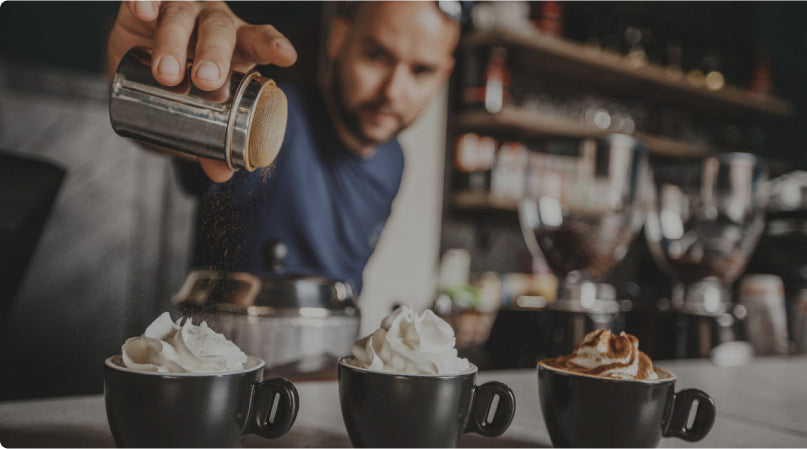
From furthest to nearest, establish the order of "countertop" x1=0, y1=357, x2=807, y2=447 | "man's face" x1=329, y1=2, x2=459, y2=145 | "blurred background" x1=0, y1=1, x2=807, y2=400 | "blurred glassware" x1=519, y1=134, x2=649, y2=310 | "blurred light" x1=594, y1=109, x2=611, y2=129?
"blurred light" x1=594, y1=109, x2=611, y2=129 < "man's face" x1=329, y1=2, x2=459, y2=145 < "blurred background" x1=0, y1=1, x2=807, y2=400 < "blurred glassware" x1=519, y1=134, x2=649, y2=310 < "countertop" x1=0, y1=357, x2=807, y2=447

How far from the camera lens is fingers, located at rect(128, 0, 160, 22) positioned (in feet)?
2.15

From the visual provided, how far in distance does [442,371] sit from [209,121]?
30cm

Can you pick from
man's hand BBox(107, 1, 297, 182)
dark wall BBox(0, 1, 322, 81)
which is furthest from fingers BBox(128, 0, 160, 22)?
dark wall BBox(0, 1, 322, 81)

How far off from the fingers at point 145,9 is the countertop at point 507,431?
42 cm

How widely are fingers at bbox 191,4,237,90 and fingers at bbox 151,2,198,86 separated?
0.01 metres

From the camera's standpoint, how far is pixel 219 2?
701 millimetres

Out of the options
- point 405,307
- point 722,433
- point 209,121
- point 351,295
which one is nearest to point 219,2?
point 209,121

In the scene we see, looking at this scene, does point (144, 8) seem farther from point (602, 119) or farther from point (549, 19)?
point (602, 119)

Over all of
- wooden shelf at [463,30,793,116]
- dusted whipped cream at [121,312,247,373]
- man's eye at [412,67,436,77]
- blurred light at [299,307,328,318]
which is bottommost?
blurred light at [299,307,328,318]

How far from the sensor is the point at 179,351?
534 millimetres

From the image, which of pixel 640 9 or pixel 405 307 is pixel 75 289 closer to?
pixel 405 307

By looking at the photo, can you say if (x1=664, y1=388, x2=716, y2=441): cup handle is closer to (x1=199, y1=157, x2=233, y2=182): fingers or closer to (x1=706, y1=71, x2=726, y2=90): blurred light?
(x1=199, y1=157, x2=233, y2=182): fingers

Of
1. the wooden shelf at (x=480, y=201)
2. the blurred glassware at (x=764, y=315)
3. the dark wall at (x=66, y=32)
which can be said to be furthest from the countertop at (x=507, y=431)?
the dark wall at (x=66, y=32)

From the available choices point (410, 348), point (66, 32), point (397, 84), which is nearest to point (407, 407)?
point (410, 348)
